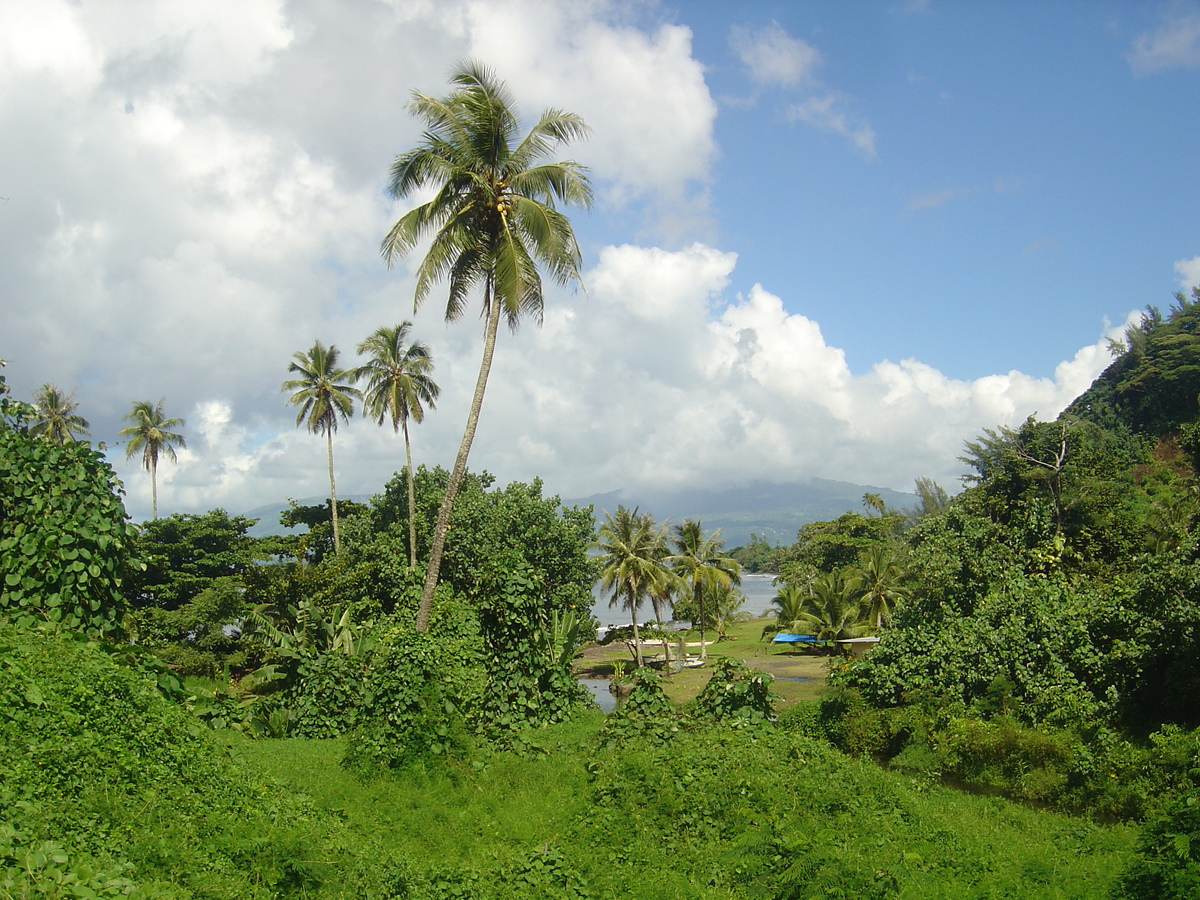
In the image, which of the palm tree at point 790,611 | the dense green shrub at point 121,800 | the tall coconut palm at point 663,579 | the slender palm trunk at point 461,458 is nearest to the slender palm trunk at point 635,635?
the tall coconut palm at point 663,579

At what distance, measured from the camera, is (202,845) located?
582 cm

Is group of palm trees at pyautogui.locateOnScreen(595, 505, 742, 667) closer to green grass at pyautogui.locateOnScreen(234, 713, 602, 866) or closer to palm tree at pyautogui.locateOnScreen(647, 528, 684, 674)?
palm tree at pyautogui.locateOnScreen(647, 528, 684, 674)

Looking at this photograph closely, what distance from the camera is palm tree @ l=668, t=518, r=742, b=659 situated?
41.1 meters

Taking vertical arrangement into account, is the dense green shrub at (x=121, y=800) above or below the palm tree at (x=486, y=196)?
below

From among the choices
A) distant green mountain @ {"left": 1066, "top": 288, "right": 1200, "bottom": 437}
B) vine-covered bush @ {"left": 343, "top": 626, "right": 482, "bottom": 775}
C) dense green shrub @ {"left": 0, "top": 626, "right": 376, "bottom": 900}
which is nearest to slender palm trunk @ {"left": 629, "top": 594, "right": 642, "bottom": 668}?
vine-covered bush @ {"left": 343, "top": 626, "right": 482, "bottom": 775}

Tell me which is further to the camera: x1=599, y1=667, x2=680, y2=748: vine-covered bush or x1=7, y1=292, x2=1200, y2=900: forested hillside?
x1=599, y1=667, x2=680, y2=748: vine-covered bush

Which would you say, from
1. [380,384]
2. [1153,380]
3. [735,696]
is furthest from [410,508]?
[1153,380]

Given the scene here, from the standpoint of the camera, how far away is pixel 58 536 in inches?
309

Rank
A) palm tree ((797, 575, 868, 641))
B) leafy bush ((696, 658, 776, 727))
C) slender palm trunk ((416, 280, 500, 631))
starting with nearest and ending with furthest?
1. leafy bush ((696, 658, 776, 727))
2. slender palm trunk ((416, 280, 500, 631))
3. palm tree ((797, 575, 868, 641))

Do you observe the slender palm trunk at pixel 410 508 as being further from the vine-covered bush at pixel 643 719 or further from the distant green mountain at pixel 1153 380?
the distant green mountain at pixel 1153 380

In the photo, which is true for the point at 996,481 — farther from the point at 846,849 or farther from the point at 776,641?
the point at 846,849

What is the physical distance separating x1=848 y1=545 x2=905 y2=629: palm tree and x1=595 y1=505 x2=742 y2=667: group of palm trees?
7588 millimetres

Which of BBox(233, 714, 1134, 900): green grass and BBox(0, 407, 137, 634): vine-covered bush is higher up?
BBox(0, 407, 137, 634): vine-covered bush

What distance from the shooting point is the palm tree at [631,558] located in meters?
37.1
